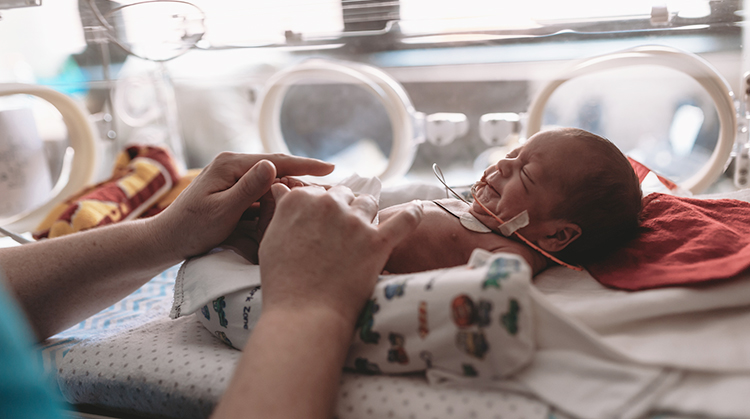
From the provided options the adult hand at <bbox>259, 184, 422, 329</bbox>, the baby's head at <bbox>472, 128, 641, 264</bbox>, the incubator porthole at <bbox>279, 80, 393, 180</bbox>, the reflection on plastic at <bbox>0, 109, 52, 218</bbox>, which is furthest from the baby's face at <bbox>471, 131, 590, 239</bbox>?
the reflection on plastic at <bbox>0, 109, 52, 218</bbox>

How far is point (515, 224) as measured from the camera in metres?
1.00

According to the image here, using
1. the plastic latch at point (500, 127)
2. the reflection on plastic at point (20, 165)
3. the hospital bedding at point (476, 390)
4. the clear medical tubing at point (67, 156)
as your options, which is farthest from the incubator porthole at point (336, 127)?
the hospital bedding at point (476, 390)

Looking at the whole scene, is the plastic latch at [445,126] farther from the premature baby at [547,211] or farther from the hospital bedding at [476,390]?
the hospital bedding at [476,390]

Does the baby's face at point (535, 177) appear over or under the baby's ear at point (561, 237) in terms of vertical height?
over

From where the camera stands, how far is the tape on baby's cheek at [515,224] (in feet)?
3.23

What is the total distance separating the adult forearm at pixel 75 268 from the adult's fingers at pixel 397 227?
464 mm

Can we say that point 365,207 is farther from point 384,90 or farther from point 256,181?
point 384,90

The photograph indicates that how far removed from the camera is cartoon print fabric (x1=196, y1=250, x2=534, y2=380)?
0.60 m

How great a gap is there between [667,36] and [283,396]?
1578 millimetres

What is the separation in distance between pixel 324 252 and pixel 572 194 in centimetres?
53

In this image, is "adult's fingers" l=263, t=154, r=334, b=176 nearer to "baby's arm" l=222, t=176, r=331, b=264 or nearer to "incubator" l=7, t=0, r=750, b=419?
"baby's arm" l=222, t=176, r=331, b=264

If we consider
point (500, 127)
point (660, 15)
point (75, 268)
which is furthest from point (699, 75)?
point (75, 268)

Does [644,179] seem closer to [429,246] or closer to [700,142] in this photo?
[429,246]

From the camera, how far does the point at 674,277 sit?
72 cm
